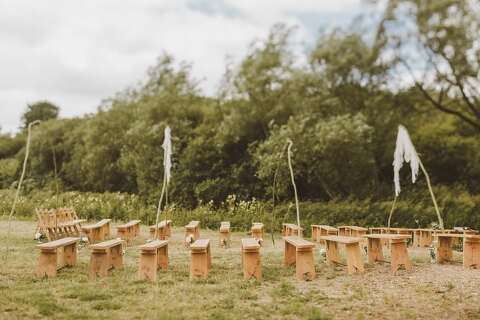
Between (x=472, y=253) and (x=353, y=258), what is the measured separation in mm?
2321

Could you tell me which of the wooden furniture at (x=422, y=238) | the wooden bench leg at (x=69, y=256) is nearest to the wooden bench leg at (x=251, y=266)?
the wooden bench leg at (x=69, y=256)

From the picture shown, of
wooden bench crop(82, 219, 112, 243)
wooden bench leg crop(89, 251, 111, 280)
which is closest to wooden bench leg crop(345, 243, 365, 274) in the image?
wooden bench leg crop(89, 251, 111, 280)

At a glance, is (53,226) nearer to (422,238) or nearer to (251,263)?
(251,263)

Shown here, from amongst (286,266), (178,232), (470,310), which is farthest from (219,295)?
(178,232)

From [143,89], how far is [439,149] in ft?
44.5

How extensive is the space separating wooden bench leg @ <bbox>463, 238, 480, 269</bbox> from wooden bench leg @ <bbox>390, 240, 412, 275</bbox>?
1.21 m

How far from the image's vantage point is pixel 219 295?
21.5 ft

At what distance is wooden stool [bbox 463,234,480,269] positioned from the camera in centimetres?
855

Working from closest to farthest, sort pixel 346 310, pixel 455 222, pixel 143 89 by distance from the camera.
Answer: pixel 346 310 < pixel 455 222 < pixel 143 89

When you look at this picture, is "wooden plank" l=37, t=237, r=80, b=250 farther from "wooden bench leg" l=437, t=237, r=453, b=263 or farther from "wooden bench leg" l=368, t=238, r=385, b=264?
"wooden bench leg" l=437, t=237, r=453, b=263

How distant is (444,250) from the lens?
30.1 feet

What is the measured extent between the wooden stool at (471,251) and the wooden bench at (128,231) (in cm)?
712

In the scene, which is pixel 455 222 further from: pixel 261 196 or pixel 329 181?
pixel 261 196

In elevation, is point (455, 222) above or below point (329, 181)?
below
